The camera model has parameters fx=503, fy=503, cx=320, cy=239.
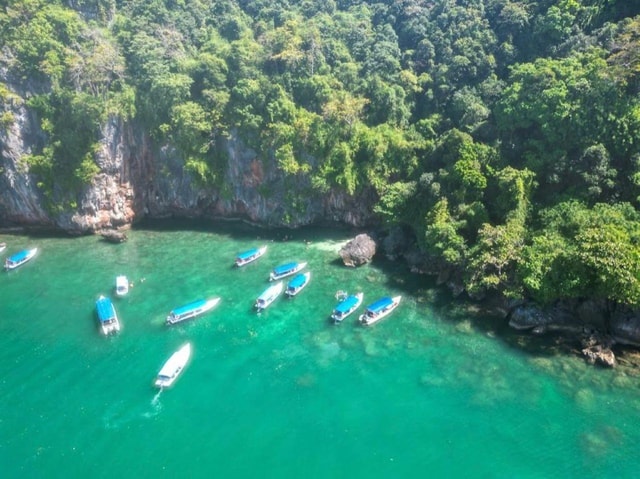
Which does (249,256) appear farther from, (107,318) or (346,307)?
(107,318)

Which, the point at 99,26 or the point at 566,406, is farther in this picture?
the point at 99,26

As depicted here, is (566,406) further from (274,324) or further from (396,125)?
(396,125)

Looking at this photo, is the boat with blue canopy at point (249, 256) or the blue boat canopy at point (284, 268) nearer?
A: the blue boat canopy at point (284, 268)

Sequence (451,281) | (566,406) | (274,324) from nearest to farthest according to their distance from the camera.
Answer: (566,406) → (274,324) → (451,281)

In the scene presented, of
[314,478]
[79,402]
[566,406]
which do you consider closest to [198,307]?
[79,402]

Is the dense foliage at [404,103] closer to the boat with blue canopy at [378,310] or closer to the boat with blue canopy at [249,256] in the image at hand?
the boat with blue canopy at [378,310]

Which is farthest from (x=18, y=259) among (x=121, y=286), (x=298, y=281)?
(x=298, y=281)

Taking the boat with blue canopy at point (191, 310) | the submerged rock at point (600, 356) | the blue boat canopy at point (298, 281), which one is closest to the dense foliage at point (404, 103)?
the submerged rock at point (600, 356)
